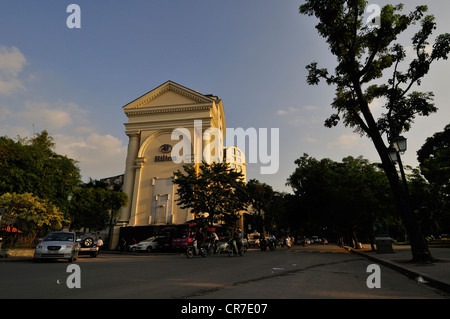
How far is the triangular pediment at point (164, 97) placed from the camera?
4409 centimetres

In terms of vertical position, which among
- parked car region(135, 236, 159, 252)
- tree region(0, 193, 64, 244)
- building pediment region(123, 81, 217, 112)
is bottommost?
parked car region(135, 236, 159, 252)

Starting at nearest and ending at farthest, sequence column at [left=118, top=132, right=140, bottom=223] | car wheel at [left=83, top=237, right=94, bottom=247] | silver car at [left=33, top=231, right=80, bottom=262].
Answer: silver car at [left=33, top=231, right=80, bottom=262] → car wheel at [left=83, top=237, right=94, bottom=247] → column at [left=118, top=132, right=140, bottom=223]

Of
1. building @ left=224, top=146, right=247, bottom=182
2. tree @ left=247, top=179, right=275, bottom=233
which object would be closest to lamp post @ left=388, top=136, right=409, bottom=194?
tree @ left=247, top=179, right=275, bottom=233

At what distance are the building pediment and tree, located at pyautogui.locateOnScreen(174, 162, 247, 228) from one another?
60.0 ft

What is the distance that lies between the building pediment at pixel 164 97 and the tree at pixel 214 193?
18285mm

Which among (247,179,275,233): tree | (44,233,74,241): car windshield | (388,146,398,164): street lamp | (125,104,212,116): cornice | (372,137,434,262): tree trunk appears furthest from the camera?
(247,179,275,233): tree

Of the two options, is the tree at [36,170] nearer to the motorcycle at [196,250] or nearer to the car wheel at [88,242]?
the car wheel at [88,242]

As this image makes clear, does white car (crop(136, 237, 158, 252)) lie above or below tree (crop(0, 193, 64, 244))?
below

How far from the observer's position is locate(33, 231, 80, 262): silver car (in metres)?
12.9

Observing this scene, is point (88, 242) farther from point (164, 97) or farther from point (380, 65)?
point (164, 97)

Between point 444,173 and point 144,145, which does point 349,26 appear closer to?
point 444,173

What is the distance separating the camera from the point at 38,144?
88.5ft

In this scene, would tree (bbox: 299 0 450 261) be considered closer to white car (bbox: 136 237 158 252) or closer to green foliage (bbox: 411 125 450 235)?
green foliage (bbox: 411 125 450 235)

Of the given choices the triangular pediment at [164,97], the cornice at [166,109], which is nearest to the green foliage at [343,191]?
the cornice at [166,109]
